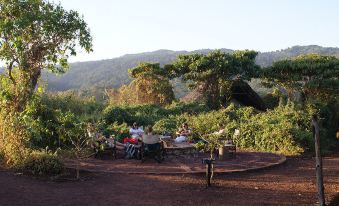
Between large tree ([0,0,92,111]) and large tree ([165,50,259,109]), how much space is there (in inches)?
625

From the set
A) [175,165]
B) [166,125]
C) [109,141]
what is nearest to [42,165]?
[109,141]

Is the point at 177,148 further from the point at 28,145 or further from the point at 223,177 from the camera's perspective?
the point at 28,145

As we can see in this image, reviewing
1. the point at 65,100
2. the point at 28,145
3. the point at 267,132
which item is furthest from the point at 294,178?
the point at 65,100

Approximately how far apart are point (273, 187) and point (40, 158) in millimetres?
5392

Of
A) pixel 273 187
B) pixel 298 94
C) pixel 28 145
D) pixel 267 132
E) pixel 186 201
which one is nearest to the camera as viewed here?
pixel 186 201

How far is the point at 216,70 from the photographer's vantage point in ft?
90.0

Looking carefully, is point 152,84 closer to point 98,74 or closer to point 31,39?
point 31,39

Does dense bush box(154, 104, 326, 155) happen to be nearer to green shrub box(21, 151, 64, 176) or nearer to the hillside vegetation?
green shrub box(21, 151, 64, 176)

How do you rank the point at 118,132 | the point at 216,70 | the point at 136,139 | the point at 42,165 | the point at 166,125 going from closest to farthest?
the point at 42,165, the point at 136,139, the point at 118,132, the point at 166,125, the point at 216,70

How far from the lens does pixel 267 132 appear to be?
52.6ft

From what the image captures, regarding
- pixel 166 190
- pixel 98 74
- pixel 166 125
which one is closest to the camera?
pixel 166 190

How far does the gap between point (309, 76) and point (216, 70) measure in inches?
243

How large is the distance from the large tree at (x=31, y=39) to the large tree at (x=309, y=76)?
18458mm

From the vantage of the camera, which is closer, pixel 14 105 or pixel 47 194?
pixel 47 194
